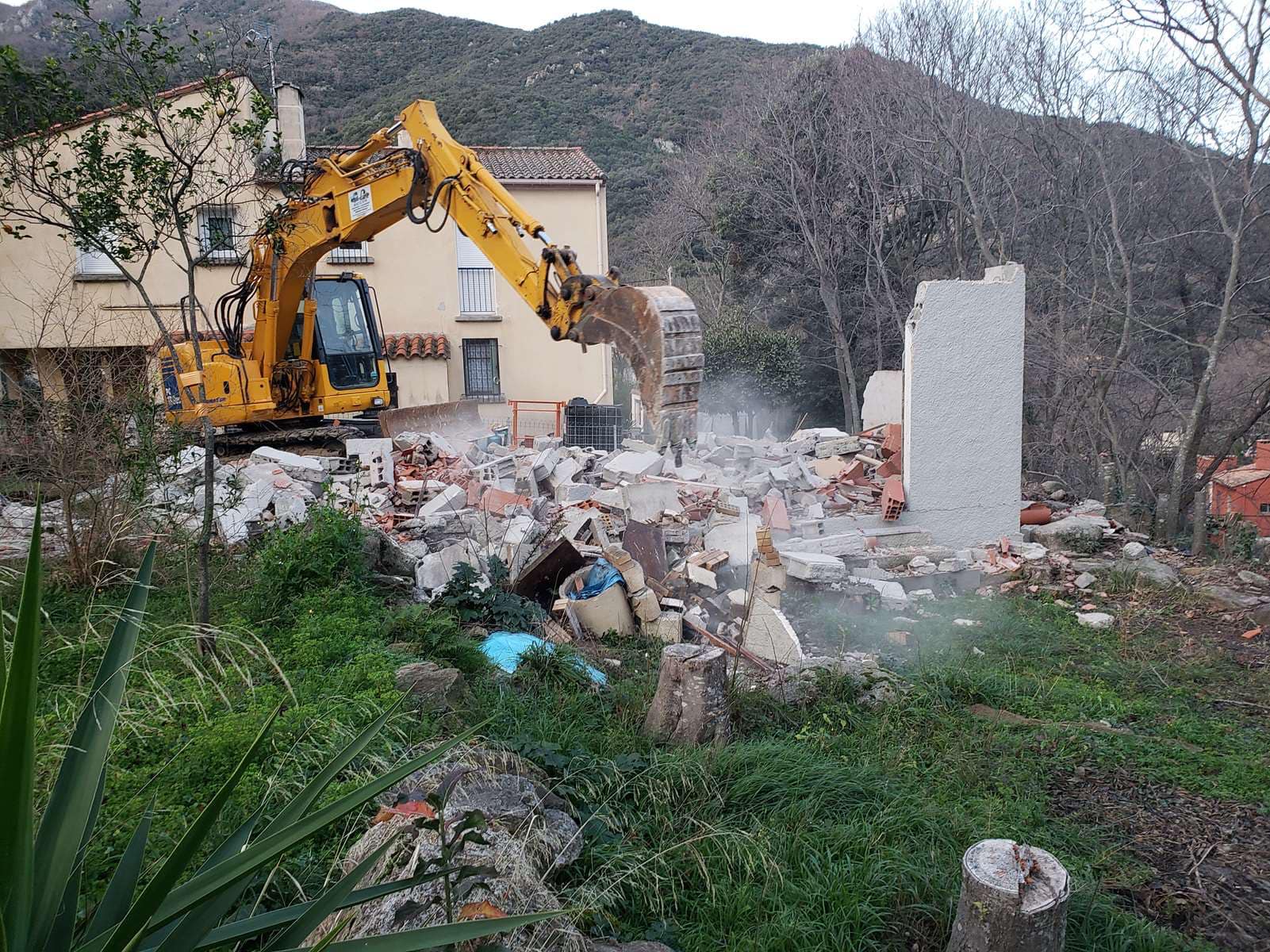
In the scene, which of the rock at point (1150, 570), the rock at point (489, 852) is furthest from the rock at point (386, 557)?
the rock at point (1150, 570)

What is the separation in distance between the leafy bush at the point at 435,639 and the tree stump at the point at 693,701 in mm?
1358

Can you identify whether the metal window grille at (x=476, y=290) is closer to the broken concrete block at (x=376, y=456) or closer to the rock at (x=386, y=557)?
the broken concrete block at (x=376, y=456)

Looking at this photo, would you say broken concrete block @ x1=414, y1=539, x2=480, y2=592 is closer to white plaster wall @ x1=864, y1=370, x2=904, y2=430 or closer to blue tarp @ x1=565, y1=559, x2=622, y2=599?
blue tarp @ x1=565, y1=559, x2=622, y2=599

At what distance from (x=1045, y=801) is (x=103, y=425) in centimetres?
696

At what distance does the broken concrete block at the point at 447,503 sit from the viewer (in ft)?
31.3

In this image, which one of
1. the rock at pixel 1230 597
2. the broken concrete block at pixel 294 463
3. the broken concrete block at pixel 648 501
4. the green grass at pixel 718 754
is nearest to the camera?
the green grass at pixel 718 754

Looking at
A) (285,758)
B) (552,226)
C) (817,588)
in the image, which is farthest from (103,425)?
(552,226)

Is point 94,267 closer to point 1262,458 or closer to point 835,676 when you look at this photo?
point 835,676

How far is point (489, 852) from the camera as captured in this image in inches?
120

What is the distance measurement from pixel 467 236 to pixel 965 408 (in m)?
5.90

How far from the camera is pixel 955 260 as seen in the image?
19.5 meters

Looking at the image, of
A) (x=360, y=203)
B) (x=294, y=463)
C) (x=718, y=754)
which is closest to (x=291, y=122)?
(x=294, y=463)

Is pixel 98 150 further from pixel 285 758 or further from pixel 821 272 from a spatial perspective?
pixel 821 272

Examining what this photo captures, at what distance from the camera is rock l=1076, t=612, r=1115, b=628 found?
297 inches
